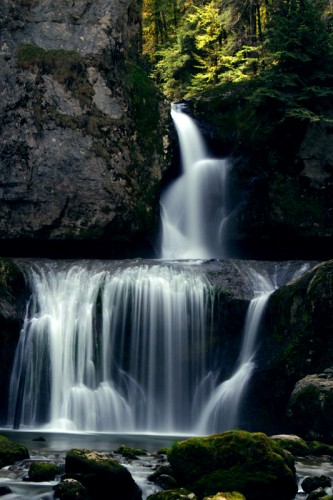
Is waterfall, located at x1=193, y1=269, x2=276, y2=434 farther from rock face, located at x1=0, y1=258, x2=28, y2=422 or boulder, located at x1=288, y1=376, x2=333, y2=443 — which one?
rock face, located at x1=0, y1=258, x2=28, y2=422

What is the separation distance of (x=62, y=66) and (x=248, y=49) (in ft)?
37.4

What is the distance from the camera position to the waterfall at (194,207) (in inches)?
1024

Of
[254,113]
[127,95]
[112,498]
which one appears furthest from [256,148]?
[112,498]

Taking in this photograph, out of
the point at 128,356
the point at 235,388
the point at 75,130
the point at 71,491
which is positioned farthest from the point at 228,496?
the point at 75,130

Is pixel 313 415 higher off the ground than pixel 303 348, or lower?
lower

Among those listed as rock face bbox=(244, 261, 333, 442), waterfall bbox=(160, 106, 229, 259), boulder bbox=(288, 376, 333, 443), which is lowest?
boulder bbox=(288, 376, 333, 443)

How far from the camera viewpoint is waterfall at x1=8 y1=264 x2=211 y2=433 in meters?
19.4

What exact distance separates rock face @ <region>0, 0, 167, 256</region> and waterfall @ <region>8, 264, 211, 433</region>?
3931 millimetres

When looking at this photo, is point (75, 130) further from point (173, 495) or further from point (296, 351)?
point (173, 495)

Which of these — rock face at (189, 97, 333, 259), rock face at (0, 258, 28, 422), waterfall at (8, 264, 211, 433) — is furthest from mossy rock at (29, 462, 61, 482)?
rock face at (189, 97, 333, 259)

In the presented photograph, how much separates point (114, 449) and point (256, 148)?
48.3ft

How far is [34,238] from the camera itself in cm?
2458

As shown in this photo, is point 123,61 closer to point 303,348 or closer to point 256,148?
point 256,148

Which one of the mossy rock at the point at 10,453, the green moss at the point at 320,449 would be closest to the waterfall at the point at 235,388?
the green moss at the point at 320,449
